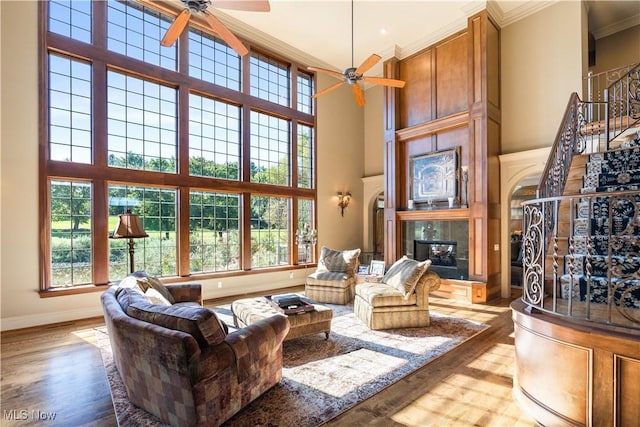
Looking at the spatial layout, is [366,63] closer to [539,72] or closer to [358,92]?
[358,92]

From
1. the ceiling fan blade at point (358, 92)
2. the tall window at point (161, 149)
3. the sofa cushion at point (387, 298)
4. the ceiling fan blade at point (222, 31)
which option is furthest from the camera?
the ceiling fan blade at point (358, 92)

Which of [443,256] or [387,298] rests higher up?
[443,256]

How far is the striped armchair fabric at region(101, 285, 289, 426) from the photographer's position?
2084mm

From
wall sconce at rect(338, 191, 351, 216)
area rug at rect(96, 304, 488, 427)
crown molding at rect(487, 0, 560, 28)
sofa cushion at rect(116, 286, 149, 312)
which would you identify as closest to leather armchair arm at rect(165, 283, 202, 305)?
area rug at rect(96, 304, 488, 427)

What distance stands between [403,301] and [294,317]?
1.63 metres

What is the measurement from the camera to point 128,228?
458cm

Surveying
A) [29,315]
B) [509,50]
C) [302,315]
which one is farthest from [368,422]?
[509,50]

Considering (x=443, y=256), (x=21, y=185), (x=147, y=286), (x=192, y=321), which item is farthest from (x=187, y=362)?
(x=443, y=256)

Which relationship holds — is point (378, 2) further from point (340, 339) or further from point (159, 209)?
point (340, 339)

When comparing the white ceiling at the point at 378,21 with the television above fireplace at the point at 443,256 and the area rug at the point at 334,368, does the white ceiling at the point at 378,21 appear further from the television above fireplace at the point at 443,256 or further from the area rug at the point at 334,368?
the area rug at the point at 334,368

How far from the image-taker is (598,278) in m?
2.74

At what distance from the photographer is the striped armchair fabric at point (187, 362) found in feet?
6.84

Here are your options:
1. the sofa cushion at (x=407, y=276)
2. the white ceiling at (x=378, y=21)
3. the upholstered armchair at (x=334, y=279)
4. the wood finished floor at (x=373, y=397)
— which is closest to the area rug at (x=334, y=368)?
the wood finished floor at (x=373, y=397)

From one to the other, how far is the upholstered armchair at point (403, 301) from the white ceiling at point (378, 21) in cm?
540
